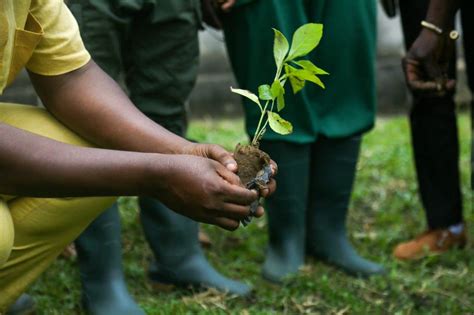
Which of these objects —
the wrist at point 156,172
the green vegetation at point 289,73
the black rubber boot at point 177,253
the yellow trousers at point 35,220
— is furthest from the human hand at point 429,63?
the wrist at point 156,172

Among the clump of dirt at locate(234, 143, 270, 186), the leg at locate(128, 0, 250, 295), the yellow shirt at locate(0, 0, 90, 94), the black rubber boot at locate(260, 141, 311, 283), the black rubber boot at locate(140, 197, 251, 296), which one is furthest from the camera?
the black rubber boot at locate(260, 141, 311, 283)

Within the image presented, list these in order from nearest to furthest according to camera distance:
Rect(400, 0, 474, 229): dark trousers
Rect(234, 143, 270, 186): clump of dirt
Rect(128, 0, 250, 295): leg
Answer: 1. Rect(234, 143, 270, 186): clump of dirt
2. Rect(128, 0, 250, 295): leg
3. Rect(400, 0, 474, 229): dark trousers

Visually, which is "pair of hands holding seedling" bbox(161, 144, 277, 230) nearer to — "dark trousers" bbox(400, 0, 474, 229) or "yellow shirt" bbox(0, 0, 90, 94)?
"yellow shirt" bbox(0, 0, 90, 94)

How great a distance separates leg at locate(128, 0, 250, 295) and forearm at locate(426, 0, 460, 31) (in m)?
0.78

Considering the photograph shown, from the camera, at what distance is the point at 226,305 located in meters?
2.86

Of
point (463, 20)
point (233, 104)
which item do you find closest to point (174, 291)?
point (463, 20)

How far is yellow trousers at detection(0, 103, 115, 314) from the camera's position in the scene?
2.20 metres

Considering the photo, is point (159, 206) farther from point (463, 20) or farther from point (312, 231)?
point (463, 20)

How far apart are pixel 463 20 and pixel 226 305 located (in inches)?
50.2

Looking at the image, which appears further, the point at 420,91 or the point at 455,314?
the point at 420,91

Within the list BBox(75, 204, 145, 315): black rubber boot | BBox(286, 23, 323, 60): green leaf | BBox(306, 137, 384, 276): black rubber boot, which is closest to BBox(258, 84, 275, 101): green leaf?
BBox(286, 23, 323, 60): green leaf

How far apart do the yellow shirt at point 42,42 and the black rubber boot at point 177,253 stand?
0.78 m

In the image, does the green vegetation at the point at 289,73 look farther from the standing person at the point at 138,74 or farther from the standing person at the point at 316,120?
the standing person at the point at 316,120

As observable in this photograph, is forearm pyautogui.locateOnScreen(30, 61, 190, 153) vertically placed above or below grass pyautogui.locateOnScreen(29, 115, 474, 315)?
above
